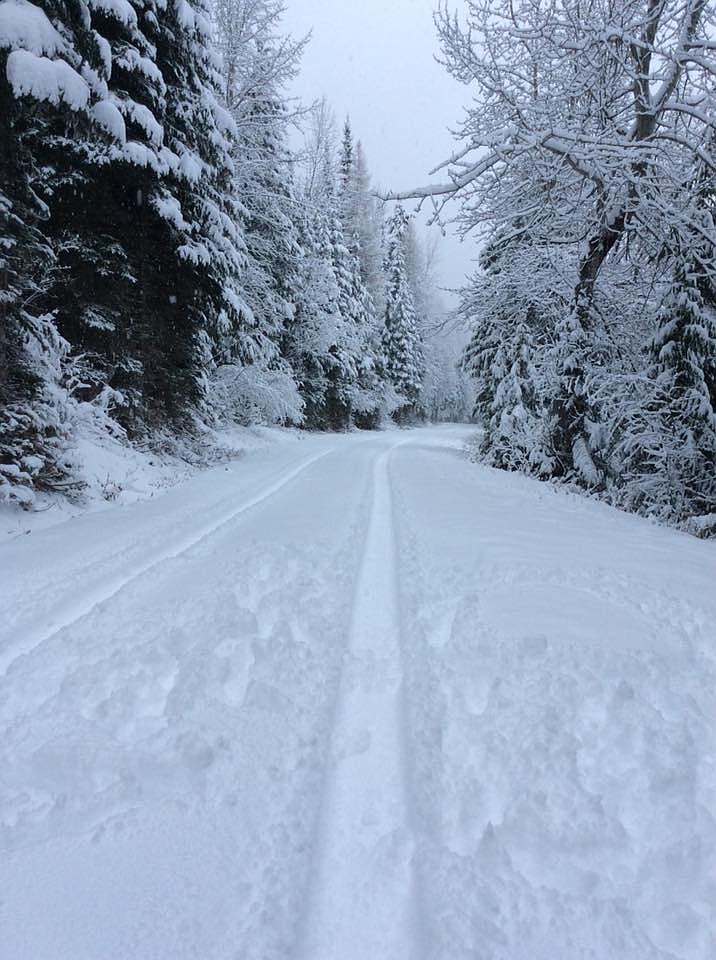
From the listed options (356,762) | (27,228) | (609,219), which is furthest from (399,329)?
(356,762)

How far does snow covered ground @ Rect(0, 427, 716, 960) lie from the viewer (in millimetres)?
1442

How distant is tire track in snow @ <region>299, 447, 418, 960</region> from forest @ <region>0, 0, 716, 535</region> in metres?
4.50

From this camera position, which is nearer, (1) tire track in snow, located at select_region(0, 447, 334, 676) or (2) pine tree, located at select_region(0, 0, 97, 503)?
(1) tire track in snow, located at select_region(0, 447, 334, 676)

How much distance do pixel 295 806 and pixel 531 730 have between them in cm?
105

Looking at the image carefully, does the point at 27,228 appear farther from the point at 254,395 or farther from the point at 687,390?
the point at 254,395

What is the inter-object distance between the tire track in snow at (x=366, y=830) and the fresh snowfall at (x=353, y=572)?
0.01m

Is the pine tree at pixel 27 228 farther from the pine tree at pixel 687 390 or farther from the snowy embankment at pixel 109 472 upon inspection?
the pine tree at pixel 687 390

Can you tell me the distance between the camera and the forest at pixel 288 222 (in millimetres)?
5754

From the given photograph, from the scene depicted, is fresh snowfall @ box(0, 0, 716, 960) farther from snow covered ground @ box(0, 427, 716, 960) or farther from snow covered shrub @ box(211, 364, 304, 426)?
snow covered shrub @ box(211, 364, 304, 426)

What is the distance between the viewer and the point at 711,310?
24.5 feet

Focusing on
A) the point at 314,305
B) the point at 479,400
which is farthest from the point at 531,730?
the point at 314,305

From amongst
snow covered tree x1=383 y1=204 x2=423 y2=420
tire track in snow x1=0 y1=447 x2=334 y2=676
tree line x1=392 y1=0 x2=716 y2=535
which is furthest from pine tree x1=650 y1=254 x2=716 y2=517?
snow covered tree x1=383 y1=204 x2=423 y2=420

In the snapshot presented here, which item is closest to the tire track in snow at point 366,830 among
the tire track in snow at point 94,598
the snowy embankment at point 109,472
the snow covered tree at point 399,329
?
the tire track in snow at point 94,598

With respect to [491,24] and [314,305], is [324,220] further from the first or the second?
[491,24]
